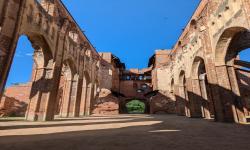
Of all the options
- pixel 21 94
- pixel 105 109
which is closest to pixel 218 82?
pixel 105 109

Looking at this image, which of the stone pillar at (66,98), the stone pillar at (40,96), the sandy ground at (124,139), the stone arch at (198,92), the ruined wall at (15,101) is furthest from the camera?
the ruined wall at (15,101)

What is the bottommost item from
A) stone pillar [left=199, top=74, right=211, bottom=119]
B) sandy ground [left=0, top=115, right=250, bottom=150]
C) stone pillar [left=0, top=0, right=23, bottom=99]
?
sandy ground [left=0, top=115, right=250, bottom=150]

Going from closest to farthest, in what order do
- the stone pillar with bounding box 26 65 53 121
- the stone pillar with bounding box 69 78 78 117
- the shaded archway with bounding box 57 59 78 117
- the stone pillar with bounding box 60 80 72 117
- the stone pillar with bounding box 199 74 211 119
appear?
the stone pillar with bounding box 26 65 53 121 → the stone pillar with bounding box 199 74 211 119 → the stone pillar with bounding box 60 80 72 117 → the shaded archway with bounding box 57 59 78 117 → the stone pillar with bounding box 69 78 78 117

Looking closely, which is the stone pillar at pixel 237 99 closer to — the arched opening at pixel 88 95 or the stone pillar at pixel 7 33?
the stone pillar at pixel 7 33

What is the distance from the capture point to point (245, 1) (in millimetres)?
7789

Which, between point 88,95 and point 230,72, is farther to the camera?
point 88,95

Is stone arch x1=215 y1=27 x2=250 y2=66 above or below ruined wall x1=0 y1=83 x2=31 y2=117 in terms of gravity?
above


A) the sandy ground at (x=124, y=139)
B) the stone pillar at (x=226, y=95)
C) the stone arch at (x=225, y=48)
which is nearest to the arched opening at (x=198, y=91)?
the stone arch at (x=225, y=48)

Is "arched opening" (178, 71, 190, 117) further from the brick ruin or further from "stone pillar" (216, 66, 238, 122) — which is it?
"stone pillar" (216, 66, 238, 122)

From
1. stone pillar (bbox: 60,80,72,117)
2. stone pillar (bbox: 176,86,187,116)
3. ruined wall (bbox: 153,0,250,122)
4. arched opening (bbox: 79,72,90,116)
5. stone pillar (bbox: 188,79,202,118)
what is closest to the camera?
ruined wall (bbox: 153,0,250,122)

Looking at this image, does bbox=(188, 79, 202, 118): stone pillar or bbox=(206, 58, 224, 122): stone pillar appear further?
bbox=(188, 79, 202, 118): stone pillar

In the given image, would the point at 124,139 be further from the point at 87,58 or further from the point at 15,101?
the point at 15,101

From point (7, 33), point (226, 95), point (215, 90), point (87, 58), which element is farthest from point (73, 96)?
point (226, 95)

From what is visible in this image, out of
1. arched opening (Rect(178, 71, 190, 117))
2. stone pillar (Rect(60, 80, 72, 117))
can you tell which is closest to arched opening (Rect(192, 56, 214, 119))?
arched opening (Rect(178, 71, 190, 117))
